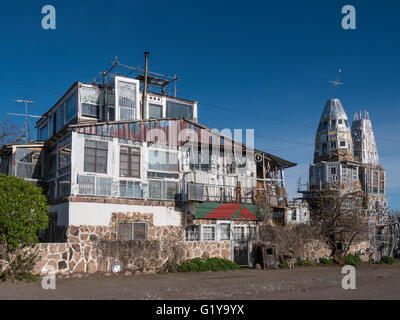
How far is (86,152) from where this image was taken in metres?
22.6

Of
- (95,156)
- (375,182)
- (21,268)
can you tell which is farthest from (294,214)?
(21,268)

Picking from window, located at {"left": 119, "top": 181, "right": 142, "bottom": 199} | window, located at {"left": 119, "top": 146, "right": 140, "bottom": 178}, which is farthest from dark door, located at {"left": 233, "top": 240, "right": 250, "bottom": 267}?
window, located at {"left": 119, "top": 146, "right": 140, "bottom": 178}

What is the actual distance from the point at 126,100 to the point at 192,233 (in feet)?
30.2

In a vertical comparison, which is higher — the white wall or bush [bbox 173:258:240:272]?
the white wall

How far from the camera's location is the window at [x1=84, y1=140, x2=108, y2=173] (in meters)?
22.6

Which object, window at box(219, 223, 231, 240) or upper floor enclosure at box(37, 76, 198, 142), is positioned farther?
upper floor enclosure at box(37, 76, 198, 142)

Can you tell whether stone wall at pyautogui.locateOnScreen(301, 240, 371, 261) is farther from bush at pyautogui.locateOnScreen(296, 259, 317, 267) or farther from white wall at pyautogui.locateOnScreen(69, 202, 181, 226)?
white wall at pyautogui.locateOnScreen(69, 202, 181, 226)

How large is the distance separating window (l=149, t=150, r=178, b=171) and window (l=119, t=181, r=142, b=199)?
1.44 metres

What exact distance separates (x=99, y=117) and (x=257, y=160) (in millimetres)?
10358

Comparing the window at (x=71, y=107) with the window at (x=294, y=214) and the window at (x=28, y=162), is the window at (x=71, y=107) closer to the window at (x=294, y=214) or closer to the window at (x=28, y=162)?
the window at (x=28, y=162)

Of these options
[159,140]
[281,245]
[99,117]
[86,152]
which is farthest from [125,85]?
[281,245]

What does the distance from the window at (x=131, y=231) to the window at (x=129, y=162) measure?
255 cm

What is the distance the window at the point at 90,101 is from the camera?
27.2 m
